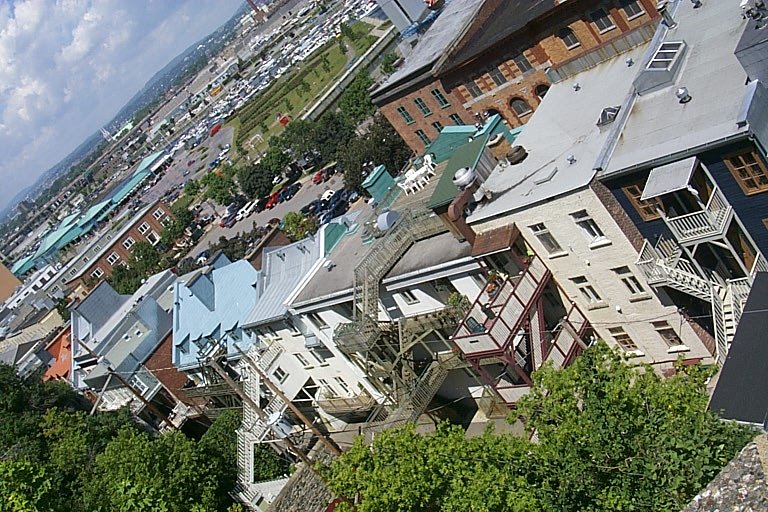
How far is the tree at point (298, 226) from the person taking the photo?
78.1m

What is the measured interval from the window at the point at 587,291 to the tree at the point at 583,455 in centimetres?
847

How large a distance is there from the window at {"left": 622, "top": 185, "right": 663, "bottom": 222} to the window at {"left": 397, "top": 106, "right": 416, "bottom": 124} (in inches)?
1302

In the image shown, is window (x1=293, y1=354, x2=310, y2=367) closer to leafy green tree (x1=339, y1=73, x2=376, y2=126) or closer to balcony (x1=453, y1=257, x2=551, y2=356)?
balcony (x1=453, y1=257, x2=551, y2=356)

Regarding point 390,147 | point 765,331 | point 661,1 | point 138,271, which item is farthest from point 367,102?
point 765,331

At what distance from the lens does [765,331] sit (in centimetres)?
1944

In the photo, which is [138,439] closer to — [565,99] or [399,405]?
[399,405]

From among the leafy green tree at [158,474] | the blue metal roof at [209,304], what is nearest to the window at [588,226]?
the leafy green tree at [158,474]

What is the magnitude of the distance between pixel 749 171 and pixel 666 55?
7.41m

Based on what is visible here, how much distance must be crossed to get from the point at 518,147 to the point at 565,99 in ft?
13.3

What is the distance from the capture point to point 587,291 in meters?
28.7

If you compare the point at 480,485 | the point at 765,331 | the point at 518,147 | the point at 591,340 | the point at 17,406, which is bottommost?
the point at 591,340

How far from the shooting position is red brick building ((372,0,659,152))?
4062cm

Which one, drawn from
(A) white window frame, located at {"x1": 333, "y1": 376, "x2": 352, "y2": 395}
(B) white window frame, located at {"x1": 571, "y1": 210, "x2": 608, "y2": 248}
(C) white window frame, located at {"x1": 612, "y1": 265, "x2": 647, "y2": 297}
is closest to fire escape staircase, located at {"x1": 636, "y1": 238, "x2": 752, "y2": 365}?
(C) white window frame, located at {"x1": 612, "y1": 265, "x2": 647, "y2": 297}

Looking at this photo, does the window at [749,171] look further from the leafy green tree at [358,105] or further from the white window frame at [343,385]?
the leafy green tree at [358,105]
